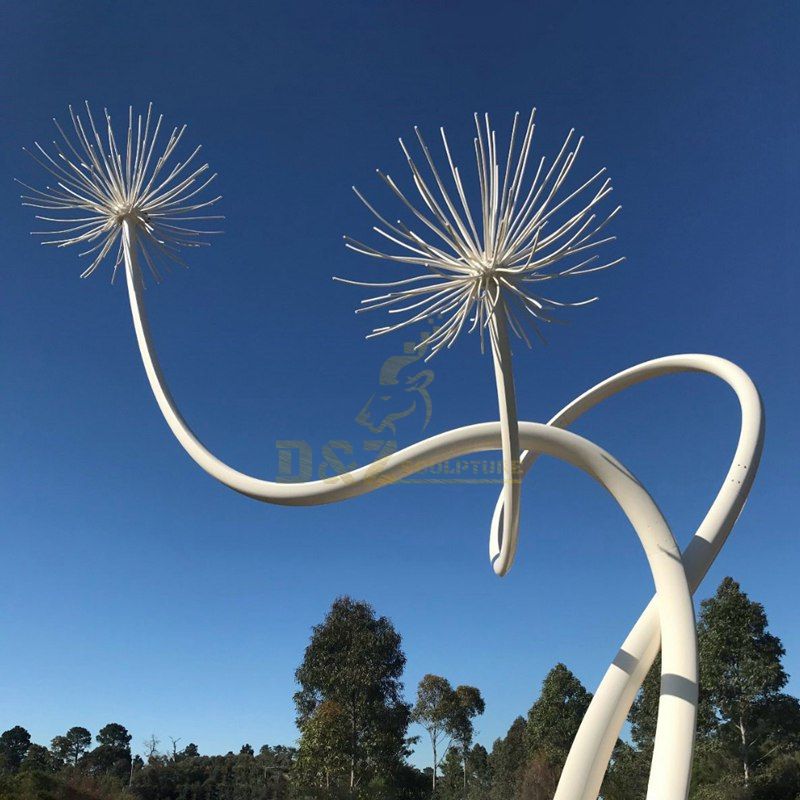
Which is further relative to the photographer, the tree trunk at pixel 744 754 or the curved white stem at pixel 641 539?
the tree trunk at pixel 744 754

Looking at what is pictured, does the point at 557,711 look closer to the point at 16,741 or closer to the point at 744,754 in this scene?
the point at 744,754

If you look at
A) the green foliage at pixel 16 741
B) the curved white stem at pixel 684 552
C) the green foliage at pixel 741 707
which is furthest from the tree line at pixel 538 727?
the green foliage at pixel 16 741

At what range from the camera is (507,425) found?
8070mm

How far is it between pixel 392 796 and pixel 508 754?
30.0m

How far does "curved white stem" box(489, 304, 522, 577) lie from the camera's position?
25.3ft

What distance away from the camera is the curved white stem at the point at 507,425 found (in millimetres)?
7707

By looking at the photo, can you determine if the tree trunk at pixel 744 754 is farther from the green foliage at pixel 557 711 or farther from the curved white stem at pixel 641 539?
the curved white stem at pixel 641 539

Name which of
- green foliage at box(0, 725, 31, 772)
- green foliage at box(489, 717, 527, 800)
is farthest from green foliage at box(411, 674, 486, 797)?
green foliage at box(0, 725, 31, 772)

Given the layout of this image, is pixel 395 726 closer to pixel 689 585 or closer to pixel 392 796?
pixel 392 796

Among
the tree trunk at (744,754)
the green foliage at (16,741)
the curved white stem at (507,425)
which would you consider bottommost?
the tree trunk at (744,754)

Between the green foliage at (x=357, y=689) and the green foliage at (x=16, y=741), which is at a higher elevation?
the green foliage at (x=16, y=741)

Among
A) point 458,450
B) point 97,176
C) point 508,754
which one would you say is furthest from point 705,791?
point 508,754

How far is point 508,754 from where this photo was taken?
56.0m

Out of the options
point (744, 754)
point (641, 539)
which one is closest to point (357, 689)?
point (744, 754)
